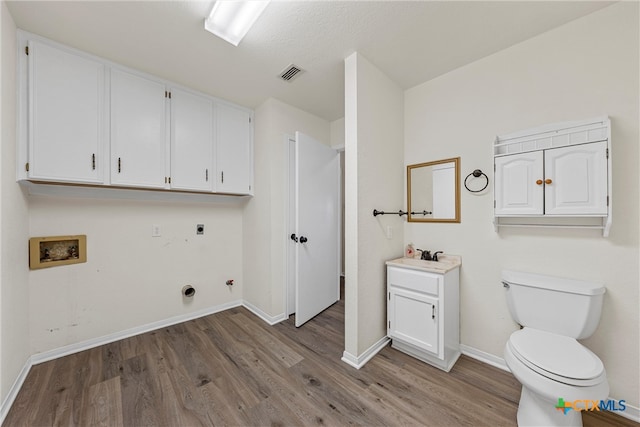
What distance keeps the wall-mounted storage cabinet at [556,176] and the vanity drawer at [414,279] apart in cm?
66

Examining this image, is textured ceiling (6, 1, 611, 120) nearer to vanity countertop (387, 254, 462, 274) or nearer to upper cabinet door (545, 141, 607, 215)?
upper cabinet door (545, 141, 607, 215)

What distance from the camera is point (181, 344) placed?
6.81 ft

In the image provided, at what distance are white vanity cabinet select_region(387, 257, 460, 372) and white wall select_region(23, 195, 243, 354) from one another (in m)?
1.94

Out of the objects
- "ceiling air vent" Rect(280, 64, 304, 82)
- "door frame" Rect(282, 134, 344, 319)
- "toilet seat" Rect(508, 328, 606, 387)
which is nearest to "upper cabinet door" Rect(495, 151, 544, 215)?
"toilet seat" Rect(508, 328, 606, 387)

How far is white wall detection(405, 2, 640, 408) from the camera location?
137 cm

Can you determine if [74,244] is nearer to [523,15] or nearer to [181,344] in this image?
[181,344]

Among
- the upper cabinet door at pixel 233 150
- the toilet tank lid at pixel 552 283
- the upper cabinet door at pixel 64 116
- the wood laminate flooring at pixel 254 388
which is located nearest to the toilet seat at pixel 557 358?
the toilet tank lid at pixel 552 283

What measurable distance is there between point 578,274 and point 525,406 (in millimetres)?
877

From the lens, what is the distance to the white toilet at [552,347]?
42.6 inches

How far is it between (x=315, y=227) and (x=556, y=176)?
194cm

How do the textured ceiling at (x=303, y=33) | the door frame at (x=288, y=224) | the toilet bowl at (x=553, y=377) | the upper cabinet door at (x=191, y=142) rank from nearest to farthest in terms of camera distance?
the toilet bowl at (x=553, y=377)
the textured ceiling at (x=303, y=33)
the upper cabinet door at (x=191, y=142)
the door frame at (x=288, y=224)

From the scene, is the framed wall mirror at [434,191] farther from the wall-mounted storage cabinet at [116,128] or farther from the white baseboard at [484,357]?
the wall-mounted storage cabinet at [116,128]

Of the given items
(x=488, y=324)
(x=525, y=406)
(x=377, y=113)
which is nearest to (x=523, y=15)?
(x=377, y=113)

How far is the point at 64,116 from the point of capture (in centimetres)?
172
